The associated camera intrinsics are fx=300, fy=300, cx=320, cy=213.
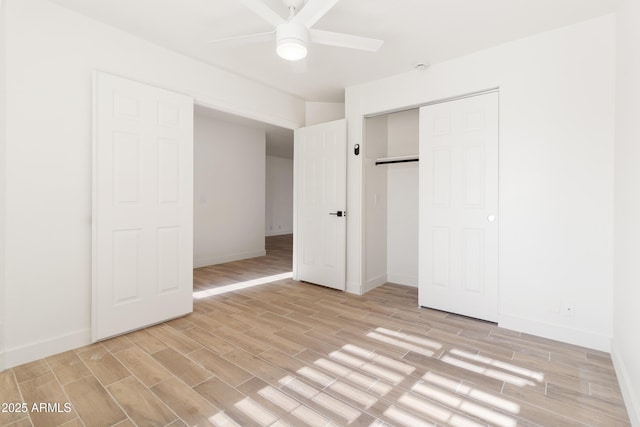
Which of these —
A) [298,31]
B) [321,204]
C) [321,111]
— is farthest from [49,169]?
[321,111]

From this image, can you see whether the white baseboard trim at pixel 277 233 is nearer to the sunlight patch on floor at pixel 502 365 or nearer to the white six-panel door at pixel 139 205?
the white six-panel door at pixel 139 205

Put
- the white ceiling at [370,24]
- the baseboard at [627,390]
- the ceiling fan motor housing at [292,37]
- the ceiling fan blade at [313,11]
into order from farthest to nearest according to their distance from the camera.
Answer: the white ceiling at [370,24] → the ceiling fan motor housing at [292,37] → the ceiling fan blade at [313,11] → the baseboard at [627,390]

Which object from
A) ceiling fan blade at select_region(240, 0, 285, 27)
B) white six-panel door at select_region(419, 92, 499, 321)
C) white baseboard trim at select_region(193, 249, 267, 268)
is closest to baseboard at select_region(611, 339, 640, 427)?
white six-panel door at select_region(419, 92, 499, 321)

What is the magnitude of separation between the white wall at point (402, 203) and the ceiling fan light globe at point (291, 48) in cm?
254

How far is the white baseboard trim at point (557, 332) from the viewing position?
244 cm

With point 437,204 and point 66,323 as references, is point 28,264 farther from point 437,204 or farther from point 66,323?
point 437,204

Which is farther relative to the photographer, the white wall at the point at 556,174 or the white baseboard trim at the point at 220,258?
the white baseboard trim at the point at 220,258

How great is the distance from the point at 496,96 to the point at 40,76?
391 centimetres

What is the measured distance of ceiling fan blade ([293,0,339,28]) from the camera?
1.81 m

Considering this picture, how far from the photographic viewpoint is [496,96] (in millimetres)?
2924

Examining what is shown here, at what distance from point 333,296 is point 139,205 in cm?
241

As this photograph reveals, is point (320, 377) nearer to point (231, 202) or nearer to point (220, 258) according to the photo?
point (220, 258)

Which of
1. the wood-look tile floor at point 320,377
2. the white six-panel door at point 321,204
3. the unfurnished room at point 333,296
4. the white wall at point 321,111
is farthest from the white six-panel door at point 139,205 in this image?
the white wall at point 321,111

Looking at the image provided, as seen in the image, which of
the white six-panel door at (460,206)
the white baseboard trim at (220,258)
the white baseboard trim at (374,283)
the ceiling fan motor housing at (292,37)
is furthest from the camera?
the white baseboard trim at (220,258)
